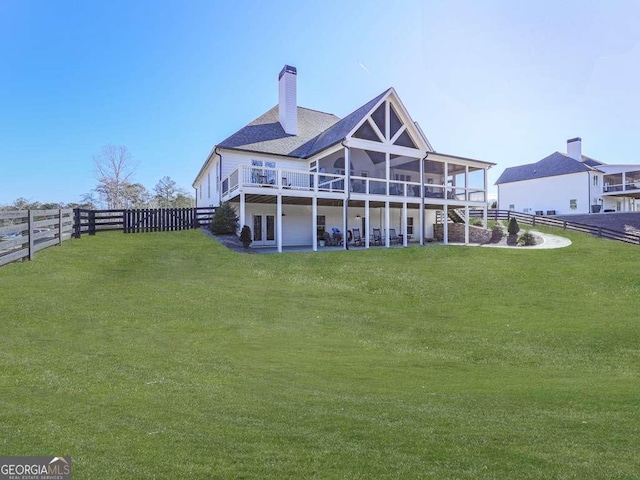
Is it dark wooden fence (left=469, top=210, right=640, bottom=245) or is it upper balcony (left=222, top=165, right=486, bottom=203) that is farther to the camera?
dark wooden fence (left=469, top=210, right=640, bottom=245)

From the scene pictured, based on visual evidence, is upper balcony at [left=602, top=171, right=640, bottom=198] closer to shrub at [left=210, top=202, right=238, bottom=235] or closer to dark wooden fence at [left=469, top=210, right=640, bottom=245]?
dark wooden fence at [left=469, top=210, right=640, bottom=245]

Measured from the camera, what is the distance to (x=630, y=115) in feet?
84.4

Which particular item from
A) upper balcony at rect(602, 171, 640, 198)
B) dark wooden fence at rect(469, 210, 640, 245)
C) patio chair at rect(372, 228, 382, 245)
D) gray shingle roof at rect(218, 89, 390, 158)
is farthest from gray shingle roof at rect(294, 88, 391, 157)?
upper balcony at rect(602, 171, 640, 198)

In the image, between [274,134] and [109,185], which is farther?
[109,185]

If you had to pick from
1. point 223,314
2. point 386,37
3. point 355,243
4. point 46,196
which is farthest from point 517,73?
point 46,196

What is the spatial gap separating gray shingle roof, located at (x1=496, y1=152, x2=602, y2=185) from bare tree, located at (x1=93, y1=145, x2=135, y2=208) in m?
49.9

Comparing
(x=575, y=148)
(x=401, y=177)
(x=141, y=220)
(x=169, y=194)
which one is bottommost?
(x=141, y=220)

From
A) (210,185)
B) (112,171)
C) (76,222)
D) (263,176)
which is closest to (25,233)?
(76,222)

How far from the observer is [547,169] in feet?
141

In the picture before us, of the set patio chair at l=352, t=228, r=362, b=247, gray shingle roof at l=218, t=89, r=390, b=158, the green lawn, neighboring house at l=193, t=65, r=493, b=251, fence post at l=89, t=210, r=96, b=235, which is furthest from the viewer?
patio chair at l=352, t=228, r=362, b=247

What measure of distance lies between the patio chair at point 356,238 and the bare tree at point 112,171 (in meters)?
38.2

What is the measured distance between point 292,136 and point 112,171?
3477 cm

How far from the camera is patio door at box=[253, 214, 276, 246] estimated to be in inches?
845

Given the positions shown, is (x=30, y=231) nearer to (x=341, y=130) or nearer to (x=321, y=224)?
(x=321, y=224)
